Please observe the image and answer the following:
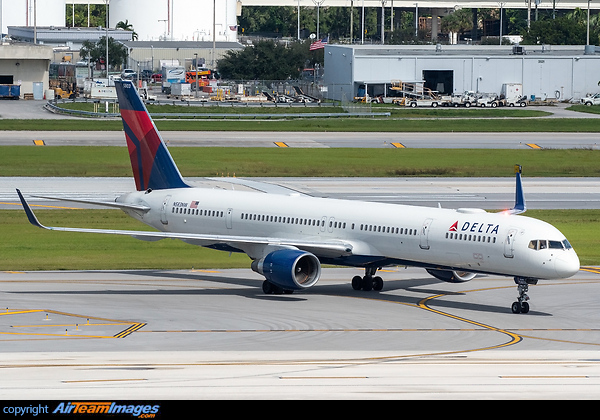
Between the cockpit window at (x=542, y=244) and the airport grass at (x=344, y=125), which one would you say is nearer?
the cockpit window at (x=542, y=244)

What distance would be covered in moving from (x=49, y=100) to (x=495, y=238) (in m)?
128

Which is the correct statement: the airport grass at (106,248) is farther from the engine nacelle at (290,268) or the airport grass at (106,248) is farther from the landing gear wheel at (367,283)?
the engine nacelle at (290,268)

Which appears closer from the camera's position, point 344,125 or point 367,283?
point 367,283

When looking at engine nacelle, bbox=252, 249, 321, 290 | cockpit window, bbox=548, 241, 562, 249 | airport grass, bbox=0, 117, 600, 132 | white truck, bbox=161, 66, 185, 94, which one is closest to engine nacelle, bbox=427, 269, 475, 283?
engine nacelle, bbox=252, 249, 321, 290

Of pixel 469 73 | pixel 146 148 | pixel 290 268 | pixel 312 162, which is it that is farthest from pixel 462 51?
pixel 290 268

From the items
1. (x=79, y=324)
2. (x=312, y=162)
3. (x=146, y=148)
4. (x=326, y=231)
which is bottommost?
(x=79, y=324)

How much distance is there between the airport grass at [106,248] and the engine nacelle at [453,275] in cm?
1058

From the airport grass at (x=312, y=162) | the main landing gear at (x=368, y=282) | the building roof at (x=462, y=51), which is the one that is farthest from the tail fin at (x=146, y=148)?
the building roof at (x=462, y=51)

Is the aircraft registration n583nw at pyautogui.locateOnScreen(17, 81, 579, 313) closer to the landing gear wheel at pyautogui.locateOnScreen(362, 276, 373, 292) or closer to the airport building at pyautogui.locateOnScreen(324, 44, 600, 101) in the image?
the landing gear wheel at pyautogui.locateOnScreen(362, 276, 373, 292)

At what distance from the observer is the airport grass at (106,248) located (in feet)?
161

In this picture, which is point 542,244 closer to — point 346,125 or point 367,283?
point 367,283

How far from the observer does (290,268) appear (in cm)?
3975

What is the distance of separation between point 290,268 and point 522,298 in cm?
920

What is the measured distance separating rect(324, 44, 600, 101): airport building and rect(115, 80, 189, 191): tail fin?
115475mm
